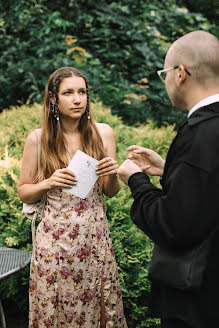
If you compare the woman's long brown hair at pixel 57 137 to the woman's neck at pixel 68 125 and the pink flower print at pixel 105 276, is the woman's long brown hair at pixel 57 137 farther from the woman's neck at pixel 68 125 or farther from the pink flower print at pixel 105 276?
the pink flower print at pixel 105 276

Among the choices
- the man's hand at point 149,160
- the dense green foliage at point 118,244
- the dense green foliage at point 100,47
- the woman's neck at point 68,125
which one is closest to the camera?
the man's hand at point 149,160

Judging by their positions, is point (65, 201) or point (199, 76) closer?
point (199, 76)

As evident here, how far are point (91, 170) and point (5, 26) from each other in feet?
22.1

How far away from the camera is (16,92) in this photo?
7.74 meters

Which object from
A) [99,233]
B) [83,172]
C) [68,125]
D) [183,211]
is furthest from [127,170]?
[68,125]

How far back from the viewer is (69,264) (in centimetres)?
229

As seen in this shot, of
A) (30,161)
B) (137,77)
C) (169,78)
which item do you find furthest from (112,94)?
(169,78)

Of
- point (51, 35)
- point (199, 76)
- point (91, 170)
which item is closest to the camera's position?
point (199, 76)

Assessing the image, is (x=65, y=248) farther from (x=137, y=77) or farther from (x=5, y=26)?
(x=5, y=26)

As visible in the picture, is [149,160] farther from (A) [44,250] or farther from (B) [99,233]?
(A) [44,250]

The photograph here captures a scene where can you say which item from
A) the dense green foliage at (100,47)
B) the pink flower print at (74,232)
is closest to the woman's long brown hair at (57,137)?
the pink flower print at (74,232)

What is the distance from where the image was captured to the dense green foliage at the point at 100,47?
22.9 feet

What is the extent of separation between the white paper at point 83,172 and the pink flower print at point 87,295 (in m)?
0.68

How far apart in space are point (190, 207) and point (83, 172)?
37.8 inches
